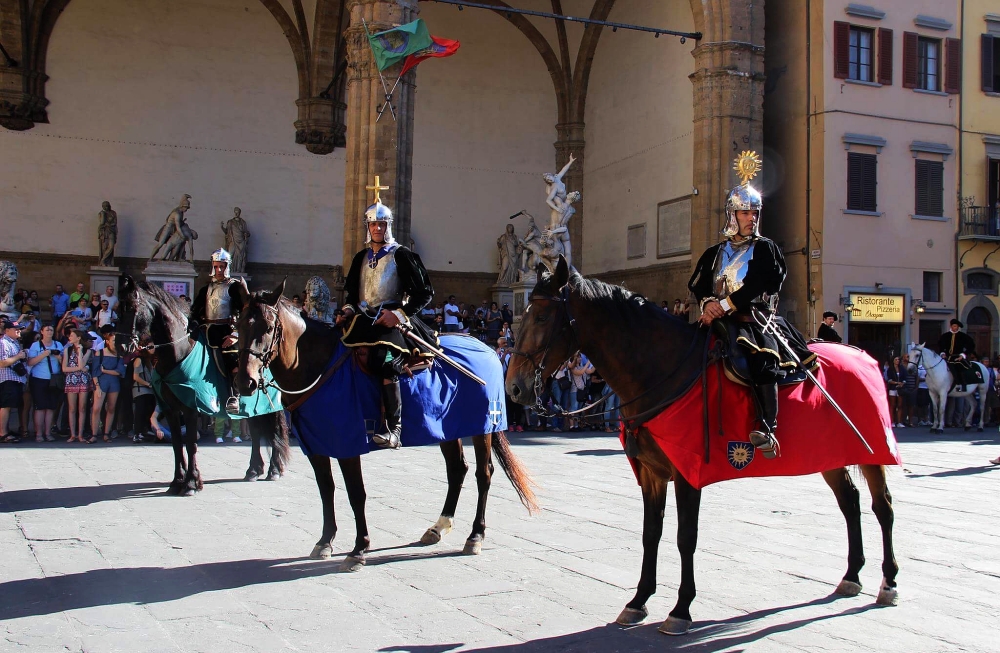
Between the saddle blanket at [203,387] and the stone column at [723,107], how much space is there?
50.9 ft

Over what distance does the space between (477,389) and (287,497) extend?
2.95 metres

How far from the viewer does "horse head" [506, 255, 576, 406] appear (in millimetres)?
4957

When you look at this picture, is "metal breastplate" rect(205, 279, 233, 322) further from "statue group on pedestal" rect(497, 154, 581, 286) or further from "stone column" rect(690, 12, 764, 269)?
"stone column" rect(690, 12, 764, 269)

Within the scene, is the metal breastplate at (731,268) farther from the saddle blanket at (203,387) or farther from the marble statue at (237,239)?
the marble statue at (237,239)

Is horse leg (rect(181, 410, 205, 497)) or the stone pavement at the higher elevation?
horse leg (rect(181, 410, 205, 497))

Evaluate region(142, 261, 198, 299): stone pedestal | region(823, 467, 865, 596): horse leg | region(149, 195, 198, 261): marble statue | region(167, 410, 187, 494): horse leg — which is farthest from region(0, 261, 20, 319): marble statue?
region(823, 467, 865, 596): horse leg

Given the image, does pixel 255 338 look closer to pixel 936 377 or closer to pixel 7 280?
pixel 936 377

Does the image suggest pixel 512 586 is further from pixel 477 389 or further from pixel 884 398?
pixel 884 398

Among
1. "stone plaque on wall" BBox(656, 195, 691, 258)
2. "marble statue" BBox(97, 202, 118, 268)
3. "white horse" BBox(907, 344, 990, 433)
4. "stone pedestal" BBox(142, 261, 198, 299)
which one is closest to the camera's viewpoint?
"white horse" BBox(907, 344, 990, 433)

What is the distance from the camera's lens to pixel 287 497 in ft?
30.1

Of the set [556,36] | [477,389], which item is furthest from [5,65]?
[477,389]

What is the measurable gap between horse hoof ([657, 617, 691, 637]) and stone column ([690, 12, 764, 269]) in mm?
18897

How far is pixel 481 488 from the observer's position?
7207 millimetres

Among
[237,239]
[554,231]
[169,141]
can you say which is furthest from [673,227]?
[169,141]
